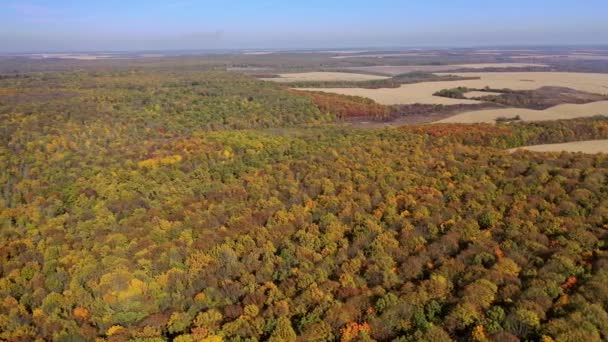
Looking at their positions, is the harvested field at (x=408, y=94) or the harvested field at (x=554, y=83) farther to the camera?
the harvested field at (x=554, y=83)

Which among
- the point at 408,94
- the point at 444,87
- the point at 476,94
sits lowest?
the point at 476,94

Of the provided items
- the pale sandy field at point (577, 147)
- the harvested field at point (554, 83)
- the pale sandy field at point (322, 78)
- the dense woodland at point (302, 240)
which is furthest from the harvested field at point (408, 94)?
the dense woodland at point (302, 240)

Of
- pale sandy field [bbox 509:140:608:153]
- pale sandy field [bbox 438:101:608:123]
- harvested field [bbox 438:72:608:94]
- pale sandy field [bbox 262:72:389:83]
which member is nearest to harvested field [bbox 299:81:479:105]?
harvested field [bbox 438:72:608:94]

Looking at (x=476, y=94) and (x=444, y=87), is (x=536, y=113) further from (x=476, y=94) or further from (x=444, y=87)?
(x=444, y=87)

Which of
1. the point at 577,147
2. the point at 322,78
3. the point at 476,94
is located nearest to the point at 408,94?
the point at 476,94

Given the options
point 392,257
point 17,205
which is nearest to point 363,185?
point 392,257

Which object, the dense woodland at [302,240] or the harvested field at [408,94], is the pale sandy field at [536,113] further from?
the dense woodland at [302,240]
